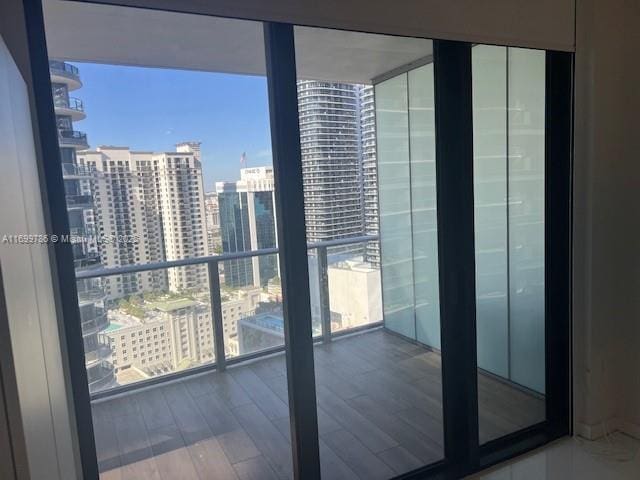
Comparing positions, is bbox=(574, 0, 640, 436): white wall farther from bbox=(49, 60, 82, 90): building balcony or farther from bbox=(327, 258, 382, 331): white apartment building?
bbox=(49, 60, 82, 90): building balcony

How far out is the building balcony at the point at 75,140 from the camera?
238 centimetres

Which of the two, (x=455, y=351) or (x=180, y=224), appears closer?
(x=455, y=351)

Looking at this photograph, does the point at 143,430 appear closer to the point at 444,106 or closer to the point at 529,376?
the point at 529,376

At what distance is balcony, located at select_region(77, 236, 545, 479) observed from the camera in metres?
2.39

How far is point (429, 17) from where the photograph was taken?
6.32ft

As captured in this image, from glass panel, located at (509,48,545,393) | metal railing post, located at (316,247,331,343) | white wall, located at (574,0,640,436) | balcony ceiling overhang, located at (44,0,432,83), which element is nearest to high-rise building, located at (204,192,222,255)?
balcony ceiling overhang, located at (44,0,432,83)

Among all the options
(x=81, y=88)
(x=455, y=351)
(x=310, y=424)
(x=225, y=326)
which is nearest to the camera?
(x=310, y=424)

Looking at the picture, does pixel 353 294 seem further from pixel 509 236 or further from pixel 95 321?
pixel 95 321

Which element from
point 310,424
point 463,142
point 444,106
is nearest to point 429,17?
point 444,106

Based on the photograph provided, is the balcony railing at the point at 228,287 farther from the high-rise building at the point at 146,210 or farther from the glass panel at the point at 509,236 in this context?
the glass panel at the point at 509,236

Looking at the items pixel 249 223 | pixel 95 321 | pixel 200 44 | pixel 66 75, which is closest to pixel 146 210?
pixel 249 223

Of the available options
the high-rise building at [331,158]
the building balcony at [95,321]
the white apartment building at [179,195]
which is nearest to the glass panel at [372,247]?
the high-rise building at [331,158]

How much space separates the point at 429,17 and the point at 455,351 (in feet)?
5.22

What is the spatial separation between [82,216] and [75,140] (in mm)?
435
